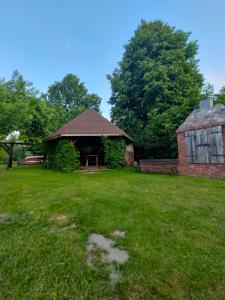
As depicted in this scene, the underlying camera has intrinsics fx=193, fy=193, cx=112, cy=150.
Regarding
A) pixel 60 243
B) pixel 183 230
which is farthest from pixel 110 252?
pixel 183 230

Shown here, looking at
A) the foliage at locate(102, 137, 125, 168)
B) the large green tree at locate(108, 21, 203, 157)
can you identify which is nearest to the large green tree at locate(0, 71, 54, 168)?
the foliage at locate(102, 137, 125, 168)

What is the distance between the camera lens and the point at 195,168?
366 inches

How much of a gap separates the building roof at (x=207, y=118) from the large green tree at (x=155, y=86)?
11.4 feet

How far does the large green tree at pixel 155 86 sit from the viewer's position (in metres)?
14.2

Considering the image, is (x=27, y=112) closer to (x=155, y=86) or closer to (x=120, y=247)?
(x=155, y=86)

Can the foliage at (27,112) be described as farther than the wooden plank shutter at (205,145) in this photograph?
Yes

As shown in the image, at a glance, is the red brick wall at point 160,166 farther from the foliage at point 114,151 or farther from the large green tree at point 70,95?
the large green tree at point 70,95

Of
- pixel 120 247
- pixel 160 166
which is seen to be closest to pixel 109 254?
pixel 120 247

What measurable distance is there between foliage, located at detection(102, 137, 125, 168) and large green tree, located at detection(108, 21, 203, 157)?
9.01ft

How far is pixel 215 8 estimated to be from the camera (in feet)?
37.3

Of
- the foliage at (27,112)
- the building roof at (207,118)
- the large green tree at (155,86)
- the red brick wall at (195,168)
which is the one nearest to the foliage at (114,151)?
the large green tree at (155,86)

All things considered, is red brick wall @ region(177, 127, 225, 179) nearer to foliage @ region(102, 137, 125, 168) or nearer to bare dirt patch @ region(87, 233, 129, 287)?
foliage @ region(102, 137, 125, 168)

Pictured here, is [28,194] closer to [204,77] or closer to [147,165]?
[147,165]

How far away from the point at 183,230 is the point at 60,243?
2.02 metres
